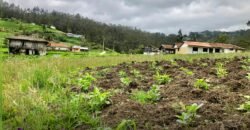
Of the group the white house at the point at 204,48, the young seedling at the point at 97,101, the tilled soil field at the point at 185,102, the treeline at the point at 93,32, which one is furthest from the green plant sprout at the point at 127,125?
the treeline at the point at 93,32

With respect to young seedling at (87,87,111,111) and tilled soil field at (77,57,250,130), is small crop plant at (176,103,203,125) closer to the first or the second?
tilled soil field at (77,57,250,130)

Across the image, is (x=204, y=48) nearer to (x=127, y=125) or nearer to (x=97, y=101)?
(x=97, y=101)

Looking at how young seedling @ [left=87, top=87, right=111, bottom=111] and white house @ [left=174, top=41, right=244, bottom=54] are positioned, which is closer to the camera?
young seedling @ [left=87, top=87, right=111, bottom=111]

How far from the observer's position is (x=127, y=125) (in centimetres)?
275

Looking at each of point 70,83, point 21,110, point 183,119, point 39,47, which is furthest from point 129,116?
point 39,47

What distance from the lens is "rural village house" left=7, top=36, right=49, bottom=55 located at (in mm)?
48969

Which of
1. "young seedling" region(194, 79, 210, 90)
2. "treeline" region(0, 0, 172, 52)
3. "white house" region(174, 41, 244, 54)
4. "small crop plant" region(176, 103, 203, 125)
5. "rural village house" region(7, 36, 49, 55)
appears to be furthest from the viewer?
"treeline" region(0, 0, 172, 52)

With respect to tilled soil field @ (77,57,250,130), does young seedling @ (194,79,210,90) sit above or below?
above

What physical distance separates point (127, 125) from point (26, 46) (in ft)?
168

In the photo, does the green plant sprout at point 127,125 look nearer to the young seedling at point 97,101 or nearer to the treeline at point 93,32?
the young seedling at point 97,101

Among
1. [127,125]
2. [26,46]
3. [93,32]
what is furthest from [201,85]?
[93,32]

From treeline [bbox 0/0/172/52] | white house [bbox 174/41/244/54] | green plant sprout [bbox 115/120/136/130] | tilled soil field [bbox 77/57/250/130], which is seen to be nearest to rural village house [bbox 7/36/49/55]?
white house [bbox 174/41/244/54]

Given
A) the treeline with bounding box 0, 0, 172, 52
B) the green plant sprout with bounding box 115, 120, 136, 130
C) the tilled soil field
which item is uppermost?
the treeline with bounding box 0, 0, 172, 52

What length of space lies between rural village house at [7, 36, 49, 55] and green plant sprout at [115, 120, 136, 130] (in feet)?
154
